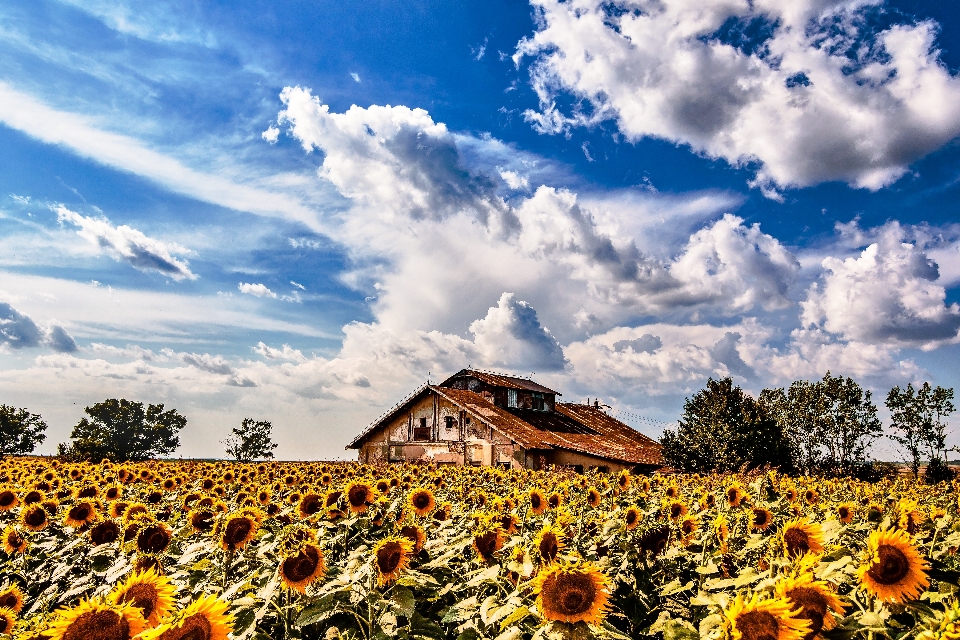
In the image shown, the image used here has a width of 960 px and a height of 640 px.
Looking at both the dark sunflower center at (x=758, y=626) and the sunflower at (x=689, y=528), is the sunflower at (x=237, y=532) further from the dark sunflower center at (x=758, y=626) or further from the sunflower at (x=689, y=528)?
the dark sunflower center at (x=758, y=626)

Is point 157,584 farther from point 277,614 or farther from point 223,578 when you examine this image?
point 223,578

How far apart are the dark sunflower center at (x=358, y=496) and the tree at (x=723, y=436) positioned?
28.4m

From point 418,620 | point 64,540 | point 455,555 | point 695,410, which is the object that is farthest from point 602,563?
point 695,410

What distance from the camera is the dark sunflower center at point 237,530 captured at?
422 cm

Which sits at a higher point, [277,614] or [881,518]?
[881,518]

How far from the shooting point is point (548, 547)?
338 centimetres

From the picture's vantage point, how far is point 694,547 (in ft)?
14.9

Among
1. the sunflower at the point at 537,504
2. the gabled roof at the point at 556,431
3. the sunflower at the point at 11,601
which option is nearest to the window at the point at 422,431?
the gabled roof at the point at 556,431

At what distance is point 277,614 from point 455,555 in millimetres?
1074

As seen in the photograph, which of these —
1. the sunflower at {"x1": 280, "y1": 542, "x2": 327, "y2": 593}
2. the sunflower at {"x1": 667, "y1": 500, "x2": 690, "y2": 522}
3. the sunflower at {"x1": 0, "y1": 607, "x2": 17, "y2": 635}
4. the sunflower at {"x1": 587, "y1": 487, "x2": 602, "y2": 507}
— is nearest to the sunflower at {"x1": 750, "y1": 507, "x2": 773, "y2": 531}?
the sunflower at {"x1": 667, "y1": 500, "x2": 690, "y2": 522}

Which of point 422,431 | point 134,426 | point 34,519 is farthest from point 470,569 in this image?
point 134,426

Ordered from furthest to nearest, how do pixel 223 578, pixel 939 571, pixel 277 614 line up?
pixel 223 578 → pixel 939 571 → pixel 277 614

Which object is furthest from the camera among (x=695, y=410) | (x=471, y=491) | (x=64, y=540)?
(x=695, y=410)

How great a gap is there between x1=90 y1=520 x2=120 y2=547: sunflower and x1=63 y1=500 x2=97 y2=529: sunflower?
60 cm
